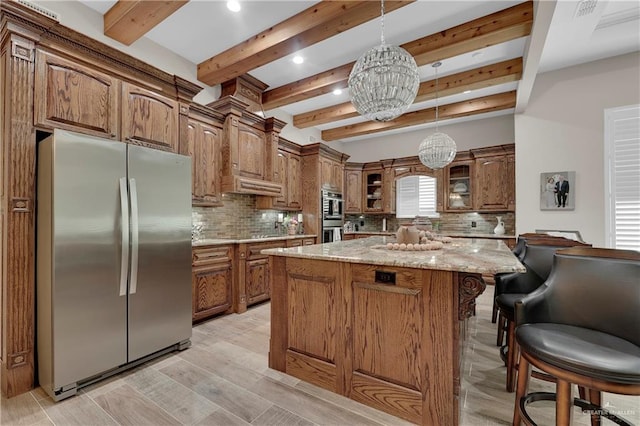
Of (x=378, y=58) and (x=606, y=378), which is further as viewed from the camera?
(x=378, y=58)

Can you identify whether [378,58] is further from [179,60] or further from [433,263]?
[179,60]

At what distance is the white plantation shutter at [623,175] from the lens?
392cm

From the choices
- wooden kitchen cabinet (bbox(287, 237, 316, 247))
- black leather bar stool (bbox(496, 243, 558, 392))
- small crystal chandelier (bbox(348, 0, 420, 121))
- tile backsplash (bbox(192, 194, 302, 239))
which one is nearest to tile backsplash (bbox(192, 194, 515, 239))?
tile backsplash (bbox(192, 194, 302, 239))

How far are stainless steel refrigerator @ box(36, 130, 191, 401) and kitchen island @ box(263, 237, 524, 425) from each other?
103 cm

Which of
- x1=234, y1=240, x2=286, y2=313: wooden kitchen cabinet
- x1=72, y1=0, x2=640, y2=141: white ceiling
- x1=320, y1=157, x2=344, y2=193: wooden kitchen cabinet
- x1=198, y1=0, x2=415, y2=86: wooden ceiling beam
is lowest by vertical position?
x1=234, y1=240, x2=286, y2=313: wooden kitchen cabinet

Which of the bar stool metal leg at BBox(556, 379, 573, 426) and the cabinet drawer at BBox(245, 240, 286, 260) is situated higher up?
the cabinet drawer at BBox(245, 240, 286, 260)

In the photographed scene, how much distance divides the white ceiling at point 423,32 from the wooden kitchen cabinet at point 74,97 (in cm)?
103

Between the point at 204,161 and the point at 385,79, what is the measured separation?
8.57 ft

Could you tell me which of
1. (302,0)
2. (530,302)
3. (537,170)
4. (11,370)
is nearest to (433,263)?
(530,302)

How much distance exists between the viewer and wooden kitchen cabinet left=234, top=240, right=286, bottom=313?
12.3 ft

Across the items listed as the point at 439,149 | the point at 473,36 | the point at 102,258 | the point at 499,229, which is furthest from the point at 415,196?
the point at 102,258

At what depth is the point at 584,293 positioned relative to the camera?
1507mm

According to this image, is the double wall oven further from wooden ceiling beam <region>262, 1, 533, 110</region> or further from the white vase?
the white vase

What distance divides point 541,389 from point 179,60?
16.2 feet
